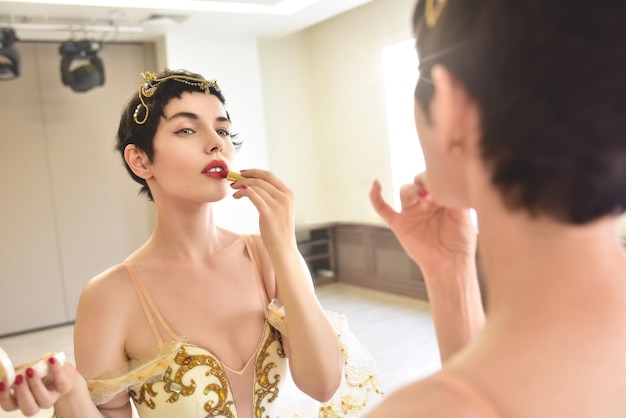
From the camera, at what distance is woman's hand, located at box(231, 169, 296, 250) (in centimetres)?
122

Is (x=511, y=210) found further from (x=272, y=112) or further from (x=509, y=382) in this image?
(x=272, y=112)

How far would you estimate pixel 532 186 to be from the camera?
46 cm

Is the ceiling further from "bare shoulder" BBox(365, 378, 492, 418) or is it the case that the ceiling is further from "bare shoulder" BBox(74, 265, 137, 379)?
"bare shoulder" BBox(365, 378, 492, 418)

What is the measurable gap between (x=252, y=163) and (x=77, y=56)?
1.74 meters

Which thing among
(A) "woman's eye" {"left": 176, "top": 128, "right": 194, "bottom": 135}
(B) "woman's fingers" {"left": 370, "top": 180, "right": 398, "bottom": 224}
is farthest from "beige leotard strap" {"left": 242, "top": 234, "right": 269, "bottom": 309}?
(B) "woman's fingers" {"left": 370, "top": 180, "right": 398, "bottom": 224}

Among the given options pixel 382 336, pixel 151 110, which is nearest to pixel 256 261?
pixel 151 110

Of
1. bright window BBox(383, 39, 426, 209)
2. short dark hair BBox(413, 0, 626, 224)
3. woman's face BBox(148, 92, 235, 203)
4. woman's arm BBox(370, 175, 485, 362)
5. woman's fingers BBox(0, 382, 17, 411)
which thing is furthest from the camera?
bright window BBox(383, 39, 426, 209)

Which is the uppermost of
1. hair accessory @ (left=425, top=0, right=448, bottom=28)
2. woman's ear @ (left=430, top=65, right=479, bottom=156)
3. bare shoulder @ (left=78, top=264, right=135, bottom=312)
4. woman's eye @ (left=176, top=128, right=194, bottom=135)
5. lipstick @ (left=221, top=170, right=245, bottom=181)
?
hair accessory @ (left=425, top=0, right=448, bottom=28)

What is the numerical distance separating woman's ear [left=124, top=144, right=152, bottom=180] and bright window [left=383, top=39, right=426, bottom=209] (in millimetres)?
3656

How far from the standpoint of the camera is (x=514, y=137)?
0.45 m

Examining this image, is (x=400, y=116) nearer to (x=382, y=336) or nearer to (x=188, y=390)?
(x=382, y=336)

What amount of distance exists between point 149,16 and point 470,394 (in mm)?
4550

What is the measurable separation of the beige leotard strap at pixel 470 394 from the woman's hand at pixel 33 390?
2.21 ft

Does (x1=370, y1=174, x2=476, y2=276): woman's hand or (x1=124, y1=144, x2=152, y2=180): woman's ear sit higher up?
(x1=124, y1=144, x2=152, y2=180): woman's ear
